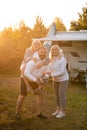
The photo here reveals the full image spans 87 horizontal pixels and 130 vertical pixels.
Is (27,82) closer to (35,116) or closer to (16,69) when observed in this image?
(35,116)

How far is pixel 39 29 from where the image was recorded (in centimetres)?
3166

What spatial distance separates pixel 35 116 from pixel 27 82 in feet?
3.16

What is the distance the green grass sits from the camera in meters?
7.54

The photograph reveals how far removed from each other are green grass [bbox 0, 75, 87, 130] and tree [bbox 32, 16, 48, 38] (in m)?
17.9

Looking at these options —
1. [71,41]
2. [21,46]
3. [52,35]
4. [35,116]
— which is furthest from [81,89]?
[21,46]

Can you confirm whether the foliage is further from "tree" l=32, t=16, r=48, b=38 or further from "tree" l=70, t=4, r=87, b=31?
"tree" l=70, t=4, r=87, b=31

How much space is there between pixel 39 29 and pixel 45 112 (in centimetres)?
2307

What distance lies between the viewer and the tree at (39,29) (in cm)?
3052

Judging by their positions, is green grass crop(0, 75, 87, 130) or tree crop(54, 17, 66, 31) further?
tree crop(54, 17, 66, 31)

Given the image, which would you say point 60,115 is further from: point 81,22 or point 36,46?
point 81,22

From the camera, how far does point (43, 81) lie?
25.7 feet

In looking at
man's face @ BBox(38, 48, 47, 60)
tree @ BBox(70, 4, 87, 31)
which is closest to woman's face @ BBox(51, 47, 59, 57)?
man's face @ BBox(38, 48, 47, 60)

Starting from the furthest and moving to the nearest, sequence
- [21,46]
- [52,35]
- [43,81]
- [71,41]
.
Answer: [21,46], [52,35], [71,41], [43,81]

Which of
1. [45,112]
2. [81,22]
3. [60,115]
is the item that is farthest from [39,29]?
[60,115]
